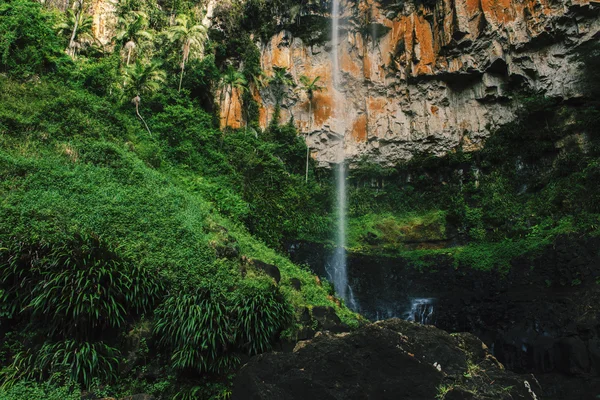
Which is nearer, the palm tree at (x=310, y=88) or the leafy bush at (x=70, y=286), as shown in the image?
the leafy bush at (x=70, y=286)

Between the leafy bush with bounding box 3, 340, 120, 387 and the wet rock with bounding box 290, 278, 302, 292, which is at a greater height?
the wet rock with bounding box 290, 278, 302, 292

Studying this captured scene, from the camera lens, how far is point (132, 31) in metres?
22.6

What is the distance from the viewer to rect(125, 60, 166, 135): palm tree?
19.4 m

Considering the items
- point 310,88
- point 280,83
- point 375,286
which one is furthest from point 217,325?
point 280,83

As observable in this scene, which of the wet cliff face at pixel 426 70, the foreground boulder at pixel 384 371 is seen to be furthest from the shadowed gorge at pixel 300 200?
the wet cliff face at pixel 426 70

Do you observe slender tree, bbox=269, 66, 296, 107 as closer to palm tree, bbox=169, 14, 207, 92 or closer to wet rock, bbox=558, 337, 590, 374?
palm tree, bbox=169, 14, 207, 92

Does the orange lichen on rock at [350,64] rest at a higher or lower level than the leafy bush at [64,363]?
higher

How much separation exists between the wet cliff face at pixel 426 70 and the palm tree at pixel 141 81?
5.01m

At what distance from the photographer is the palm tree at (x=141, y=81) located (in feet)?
63.6

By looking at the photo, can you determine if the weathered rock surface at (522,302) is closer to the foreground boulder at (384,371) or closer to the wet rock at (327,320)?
the wet rock at (327,320)

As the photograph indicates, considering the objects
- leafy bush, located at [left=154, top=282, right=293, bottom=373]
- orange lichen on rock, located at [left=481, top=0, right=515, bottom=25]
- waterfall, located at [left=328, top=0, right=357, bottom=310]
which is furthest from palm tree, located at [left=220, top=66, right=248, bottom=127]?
leafy bush, located at [left=154, top=282, right=293, bottom=373]

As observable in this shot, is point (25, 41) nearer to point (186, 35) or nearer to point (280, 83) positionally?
point (186, 35)

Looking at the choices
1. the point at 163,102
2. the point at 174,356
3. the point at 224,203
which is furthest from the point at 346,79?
the point at 174,356

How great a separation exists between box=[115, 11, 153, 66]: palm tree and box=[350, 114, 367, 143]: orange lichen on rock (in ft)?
49.4
